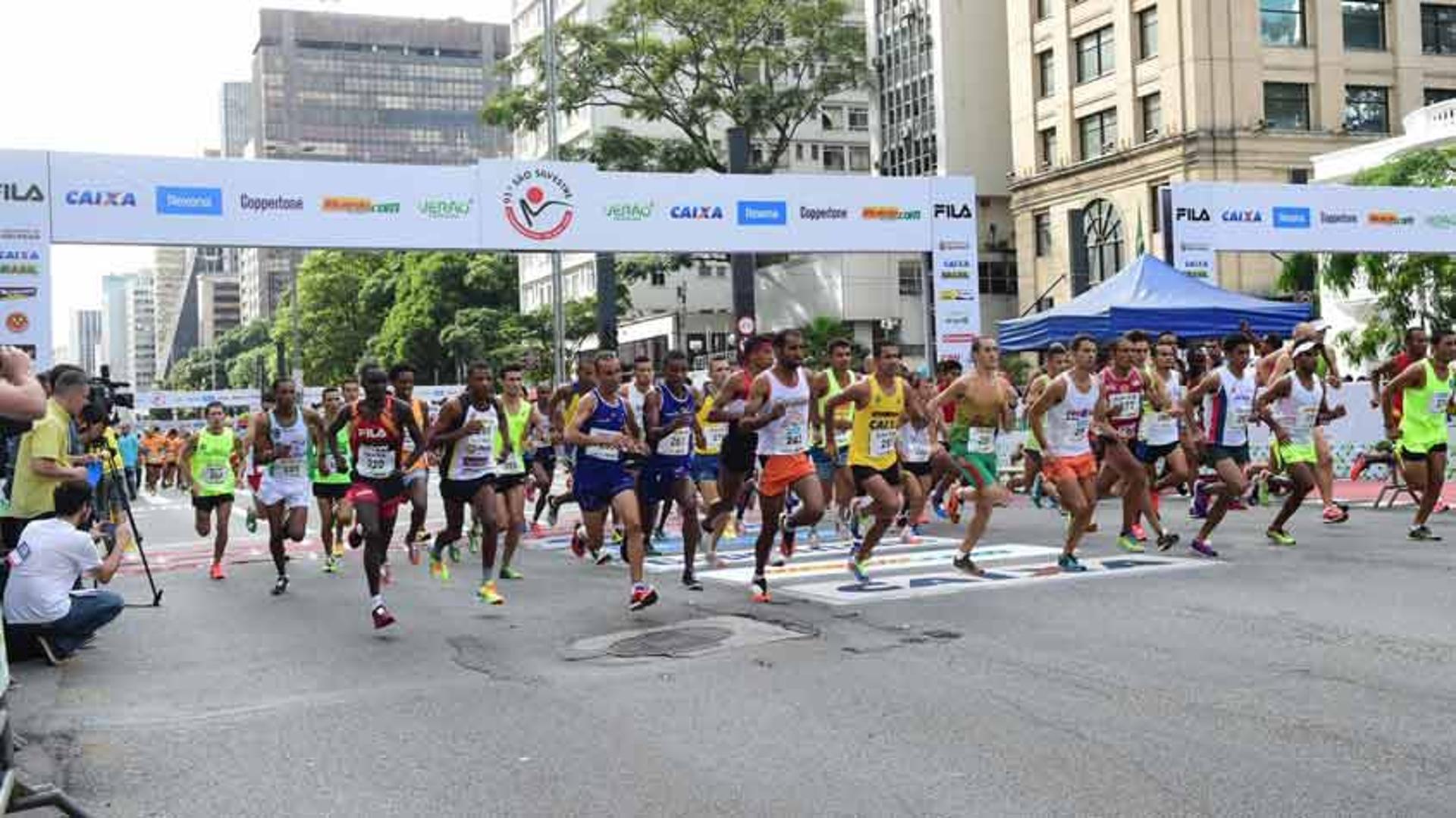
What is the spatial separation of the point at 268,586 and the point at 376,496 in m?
3.93

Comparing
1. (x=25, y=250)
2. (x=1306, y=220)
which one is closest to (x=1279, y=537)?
(x=1306, y=220)

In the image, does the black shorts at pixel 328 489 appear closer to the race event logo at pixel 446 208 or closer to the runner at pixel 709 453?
the runner at pixel 709 453

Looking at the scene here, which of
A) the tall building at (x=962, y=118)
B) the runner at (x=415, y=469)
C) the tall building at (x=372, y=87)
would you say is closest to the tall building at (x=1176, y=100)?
the tall building at (x=962, y=118)

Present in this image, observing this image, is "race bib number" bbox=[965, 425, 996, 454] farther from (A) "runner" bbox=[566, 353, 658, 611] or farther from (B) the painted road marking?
(A) "runner" bbox=[566, 353, 658, 611]

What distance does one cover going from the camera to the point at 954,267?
25.0 m

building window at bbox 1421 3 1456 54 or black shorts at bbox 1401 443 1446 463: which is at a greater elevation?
building window at bbox 1421 3 1456 54

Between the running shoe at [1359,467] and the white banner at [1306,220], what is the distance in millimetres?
6016

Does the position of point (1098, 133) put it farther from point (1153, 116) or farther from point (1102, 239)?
point (1102, 239)

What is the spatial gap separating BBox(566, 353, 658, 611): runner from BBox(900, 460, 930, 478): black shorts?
4.25 meters

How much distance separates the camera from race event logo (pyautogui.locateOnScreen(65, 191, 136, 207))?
20188 millimetres

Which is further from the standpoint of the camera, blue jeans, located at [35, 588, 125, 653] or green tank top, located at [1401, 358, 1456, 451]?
green tank top, located at [1401, 358, 1456, 451]

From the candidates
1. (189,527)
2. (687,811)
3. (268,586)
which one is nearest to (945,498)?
(268,586)

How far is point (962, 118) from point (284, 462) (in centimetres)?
4704

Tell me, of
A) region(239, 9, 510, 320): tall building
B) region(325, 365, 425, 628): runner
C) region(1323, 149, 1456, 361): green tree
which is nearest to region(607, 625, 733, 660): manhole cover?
region(325, 365, 425, 628): runner
